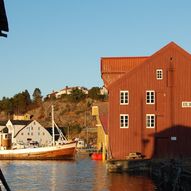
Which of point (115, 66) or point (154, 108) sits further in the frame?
point (115, 66)

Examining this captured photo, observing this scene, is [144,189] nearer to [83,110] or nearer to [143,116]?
[143,116]

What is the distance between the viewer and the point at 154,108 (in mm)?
50719

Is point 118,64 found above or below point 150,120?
above

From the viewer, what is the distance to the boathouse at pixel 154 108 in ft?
165

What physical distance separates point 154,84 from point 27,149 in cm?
3073

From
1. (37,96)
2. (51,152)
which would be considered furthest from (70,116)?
(51,152)

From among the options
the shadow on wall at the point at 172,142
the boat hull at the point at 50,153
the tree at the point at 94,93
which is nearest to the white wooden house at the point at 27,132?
the boat hull at the point at 50,153

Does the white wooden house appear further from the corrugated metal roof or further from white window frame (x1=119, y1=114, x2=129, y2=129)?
white window frame (x1=119, y1=114, x2=129, y2=129)

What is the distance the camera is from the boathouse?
5022 centimetres

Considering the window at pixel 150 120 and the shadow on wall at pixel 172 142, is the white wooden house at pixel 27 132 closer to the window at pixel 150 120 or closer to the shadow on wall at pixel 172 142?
the window at pixel 150 120

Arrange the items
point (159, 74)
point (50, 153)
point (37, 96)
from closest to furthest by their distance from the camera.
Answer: point (159, 74) < point (50, 153) < point (37, 96)

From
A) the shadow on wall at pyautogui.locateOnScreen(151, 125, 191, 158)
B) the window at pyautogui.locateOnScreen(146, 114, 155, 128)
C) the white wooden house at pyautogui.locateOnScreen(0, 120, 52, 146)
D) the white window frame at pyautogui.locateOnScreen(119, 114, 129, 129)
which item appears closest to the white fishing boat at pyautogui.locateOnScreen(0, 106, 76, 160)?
the white window frame at pyautogui.locateOnScreen(119, 114, 129, 129)

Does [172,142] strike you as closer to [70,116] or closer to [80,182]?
[80,182]

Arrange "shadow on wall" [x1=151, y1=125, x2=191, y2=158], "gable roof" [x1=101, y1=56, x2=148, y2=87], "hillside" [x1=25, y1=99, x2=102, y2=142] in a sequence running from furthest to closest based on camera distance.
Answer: "hillside" [x1=25, y1=99, x2=102, y2=142]
"gable roof" [x1=101, y1=56, x2=148, y2=87]
"shadow on wall" [x1=151, y1=125, x2=191, y2=158]
